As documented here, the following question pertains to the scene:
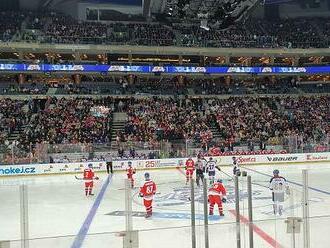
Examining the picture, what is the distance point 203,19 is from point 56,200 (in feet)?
59.0

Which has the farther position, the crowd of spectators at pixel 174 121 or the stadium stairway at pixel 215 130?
the stadium stairway at pixel 215 130

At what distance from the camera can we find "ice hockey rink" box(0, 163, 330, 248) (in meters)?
5.68

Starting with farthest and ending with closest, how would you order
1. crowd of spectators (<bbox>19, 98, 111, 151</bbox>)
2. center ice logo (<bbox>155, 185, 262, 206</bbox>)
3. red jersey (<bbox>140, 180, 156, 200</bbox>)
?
crowd of spectators (<bbox>19, 98, 111, 151</bbox>), center ice logo (<bbox>155, 185, 262, 206</bbox>), red jersey (<bbox>140, 180, 156, 200</bbox>)

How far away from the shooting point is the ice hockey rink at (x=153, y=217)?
224 inches

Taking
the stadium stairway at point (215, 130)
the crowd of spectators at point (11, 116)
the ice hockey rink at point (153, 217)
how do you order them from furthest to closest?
the stadium stairway at point (215, 130) < the crowd of spectators at point (11, 116) < the ice hockey rink at point (153, 217)

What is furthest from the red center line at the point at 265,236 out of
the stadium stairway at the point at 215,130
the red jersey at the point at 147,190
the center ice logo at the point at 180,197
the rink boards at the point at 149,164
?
the stadium stairway at the point at 215,130

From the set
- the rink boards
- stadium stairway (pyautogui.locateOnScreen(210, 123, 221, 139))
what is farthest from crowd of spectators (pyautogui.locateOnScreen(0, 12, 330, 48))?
the rink boards

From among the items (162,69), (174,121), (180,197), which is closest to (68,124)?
(174,121)

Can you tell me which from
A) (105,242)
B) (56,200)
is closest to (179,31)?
(56,200)

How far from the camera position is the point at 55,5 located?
4350cm

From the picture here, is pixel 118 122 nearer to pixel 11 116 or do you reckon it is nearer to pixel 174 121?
pixel 174 121

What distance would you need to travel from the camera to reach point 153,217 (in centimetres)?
1099

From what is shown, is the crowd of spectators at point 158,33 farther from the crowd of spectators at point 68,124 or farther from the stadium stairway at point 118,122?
the stadium stairway at point 118,122

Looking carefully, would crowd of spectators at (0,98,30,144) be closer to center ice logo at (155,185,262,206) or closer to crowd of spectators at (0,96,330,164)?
crowd of spectators at (0,96,330,164)
